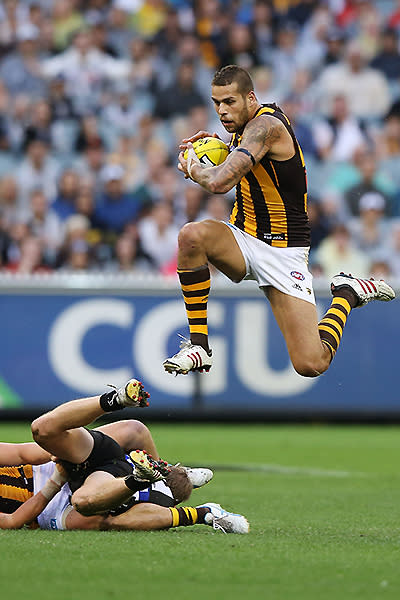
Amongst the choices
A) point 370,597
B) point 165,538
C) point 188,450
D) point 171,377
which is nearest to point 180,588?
point 370,597

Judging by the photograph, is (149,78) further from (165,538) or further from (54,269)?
(165,538)

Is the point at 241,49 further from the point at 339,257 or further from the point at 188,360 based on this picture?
the point at 188,360

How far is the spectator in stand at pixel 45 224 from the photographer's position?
1503cm

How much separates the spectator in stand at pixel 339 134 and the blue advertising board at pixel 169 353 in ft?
11.1

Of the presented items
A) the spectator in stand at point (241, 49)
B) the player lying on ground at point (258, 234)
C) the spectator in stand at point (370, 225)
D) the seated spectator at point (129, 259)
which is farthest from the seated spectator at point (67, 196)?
the player lying on ground at point (258, 234)

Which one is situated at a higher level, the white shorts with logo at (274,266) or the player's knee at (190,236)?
the player's knee at (190,236)

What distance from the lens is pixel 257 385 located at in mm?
13953

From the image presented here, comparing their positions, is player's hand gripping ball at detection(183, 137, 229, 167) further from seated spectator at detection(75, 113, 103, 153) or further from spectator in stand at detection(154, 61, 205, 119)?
spectator in stand at detection(154, 61, 205, 119)

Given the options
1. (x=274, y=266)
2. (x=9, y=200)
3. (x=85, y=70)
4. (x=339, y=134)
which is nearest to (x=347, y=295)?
(x=274, y=266)

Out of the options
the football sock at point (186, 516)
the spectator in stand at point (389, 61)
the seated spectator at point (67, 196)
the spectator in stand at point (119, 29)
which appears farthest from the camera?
the spectator in stand at point (119, 29)

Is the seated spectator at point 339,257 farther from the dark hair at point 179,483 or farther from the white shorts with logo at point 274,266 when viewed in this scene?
the dark hair at point 179,483

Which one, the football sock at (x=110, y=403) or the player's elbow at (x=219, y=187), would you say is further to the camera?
the player's elbow at (x=219, y=187)

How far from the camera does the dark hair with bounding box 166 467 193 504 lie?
22.1 feet

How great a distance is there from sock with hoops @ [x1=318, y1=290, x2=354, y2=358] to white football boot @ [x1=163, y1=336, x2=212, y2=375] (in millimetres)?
933
